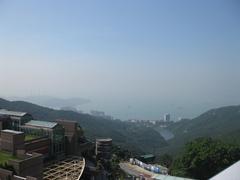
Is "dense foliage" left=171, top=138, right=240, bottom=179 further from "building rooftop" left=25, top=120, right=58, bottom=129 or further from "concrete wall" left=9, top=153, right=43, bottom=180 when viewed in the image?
"concrete wall" left=9, top=153, right=43, bottom=180

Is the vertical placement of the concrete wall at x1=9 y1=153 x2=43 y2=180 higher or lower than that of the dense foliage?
higher

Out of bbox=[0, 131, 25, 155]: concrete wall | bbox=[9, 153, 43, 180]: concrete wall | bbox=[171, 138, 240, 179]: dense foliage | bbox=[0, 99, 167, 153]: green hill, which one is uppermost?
bbox=[0, 131, 25, 155]: concrete wall

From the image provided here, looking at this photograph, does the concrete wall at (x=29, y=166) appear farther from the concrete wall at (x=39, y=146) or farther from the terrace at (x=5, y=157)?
the concrete wall at (x=39, y=146)

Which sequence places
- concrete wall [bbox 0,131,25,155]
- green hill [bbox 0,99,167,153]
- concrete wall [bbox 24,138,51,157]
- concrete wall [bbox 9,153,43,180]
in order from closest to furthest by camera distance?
concrete wall [bbox 9,153,43,180]
concrete wall [bbox 0,131,25,155]
concrete wall [bbox 24,138,51,157]
green hill [bbox 0,99,167,153]

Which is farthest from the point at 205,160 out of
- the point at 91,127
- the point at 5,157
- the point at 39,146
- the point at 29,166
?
the point at 91,127

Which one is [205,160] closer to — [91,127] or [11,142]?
[11,142]

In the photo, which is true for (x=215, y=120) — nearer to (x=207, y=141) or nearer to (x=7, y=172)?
(x=207, y=141)

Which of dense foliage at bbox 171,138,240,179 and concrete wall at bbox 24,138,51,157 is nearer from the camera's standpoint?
concrete wall at bbox 24,138,51,157

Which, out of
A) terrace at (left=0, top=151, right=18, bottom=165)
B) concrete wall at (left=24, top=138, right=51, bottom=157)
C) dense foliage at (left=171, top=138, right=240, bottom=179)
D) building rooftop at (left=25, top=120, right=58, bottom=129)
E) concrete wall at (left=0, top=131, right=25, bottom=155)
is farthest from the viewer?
dense foliage at (left=171, top=138, right=240, bottom=179)

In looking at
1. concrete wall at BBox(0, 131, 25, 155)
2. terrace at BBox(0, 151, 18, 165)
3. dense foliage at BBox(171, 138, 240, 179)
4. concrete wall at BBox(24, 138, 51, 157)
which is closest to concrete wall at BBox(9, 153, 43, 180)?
terrace at BBox(0, 151, 18, 165)
